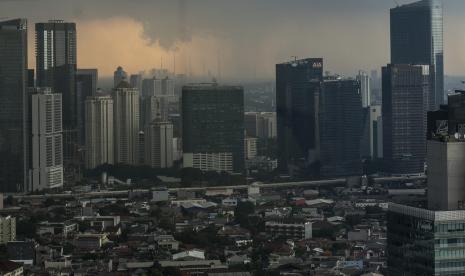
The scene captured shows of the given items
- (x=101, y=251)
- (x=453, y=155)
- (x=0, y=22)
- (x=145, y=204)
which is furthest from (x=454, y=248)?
(x=0, y=22)

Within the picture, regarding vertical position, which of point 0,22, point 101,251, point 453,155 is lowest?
point 101,251

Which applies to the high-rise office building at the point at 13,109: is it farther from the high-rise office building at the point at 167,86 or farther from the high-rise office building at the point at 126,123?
the high-rise office building at the point at 167,86

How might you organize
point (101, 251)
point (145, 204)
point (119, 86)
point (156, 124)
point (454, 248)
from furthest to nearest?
point (156, 124) < point (119, 86) < point (145, 204) < point (101, 251) < point (454, 248)

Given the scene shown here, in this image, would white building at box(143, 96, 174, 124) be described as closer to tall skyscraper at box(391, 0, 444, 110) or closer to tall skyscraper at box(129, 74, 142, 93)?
tall skyscraper at box(129, 74, 142, 93)

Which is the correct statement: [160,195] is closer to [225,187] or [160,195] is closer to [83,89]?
[225,187]

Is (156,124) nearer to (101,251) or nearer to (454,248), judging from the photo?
(101,251)

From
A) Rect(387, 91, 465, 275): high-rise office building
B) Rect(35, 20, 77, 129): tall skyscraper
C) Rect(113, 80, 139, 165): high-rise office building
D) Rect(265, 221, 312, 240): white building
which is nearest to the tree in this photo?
Rect(265, 221, 312, 240): white building
